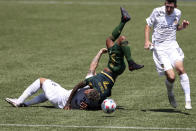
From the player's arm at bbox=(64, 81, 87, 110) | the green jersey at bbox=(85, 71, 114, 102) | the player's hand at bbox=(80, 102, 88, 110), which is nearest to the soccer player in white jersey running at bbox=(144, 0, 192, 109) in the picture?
the green jersey at bbox=(85, 71, 114, 102)

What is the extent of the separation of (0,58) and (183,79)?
10.9 meters

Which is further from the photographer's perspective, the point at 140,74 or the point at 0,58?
the point at 0,58

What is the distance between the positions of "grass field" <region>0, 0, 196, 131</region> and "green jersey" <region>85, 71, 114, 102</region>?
45 cm

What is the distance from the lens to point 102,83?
13289 mm

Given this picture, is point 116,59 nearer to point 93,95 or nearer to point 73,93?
point 93,95

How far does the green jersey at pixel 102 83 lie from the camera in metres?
13.2

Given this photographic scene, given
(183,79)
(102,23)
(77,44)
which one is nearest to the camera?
(183,79)

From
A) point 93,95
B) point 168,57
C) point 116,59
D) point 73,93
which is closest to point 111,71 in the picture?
point 116,59

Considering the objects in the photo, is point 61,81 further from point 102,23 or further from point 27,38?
point 102,23

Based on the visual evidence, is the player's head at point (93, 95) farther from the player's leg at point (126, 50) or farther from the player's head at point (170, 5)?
the player's head at point (170, 5)

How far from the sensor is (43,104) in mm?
14625

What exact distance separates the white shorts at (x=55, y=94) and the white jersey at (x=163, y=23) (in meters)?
2.60

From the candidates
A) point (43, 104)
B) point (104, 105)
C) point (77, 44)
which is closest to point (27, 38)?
point (77, 44)

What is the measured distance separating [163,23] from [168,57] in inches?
32.0
